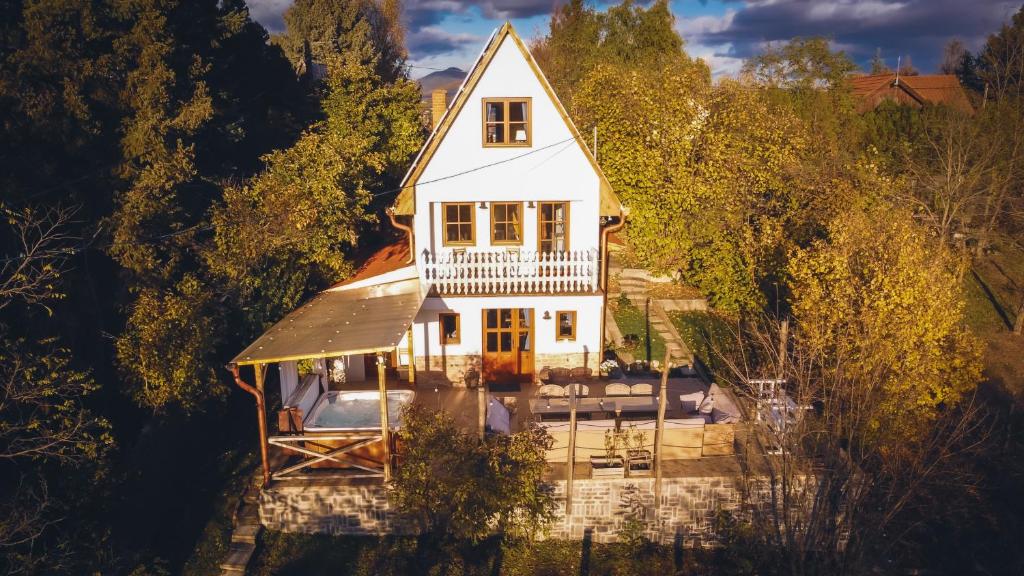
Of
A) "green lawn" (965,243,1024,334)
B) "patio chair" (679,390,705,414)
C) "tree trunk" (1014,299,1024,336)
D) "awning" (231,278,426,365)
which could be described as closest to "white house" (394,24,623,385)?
"awning" (231,278,426,365)

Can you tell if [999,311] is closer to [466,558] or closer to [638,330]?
[638,330]

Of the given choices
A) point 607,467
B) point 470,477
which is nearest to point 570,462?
point 607,467

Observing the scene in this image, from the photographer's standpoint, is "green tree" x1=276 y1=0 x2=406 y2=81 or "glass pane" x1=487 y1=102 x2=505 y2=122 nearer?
"glass pane" x1=487 y1=102 x2=505 y2=122

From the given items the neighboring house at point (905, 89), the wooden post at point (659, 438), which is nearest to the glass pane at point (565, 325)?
the wooden post at point (659, 438)

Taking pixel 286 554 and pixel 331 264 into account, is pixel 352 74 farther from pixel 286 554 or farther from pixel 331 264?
pixel 286 554

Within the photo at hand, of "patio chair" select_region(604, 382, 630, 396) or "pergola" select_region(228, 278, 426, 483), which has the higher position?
"pergola" select_region(228, 278, 426, 483)

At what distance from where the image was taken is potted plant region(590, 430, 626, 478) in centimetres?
1419

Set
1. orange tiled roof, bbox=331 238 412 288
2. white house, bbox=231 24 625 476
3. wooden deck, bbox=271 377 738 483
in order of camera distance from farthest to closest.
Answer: orange tiled roof, bbox=331 238 412 288 → white house, bbox=231 24 625 476 → wooden deck, bbox=271 377 738 483

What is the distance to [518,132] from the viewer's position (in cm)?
1881

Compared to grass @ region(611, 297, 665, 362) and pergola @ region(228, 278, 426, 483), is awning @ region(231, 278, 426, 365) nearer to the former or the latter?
pergola @ region(228, 278, 426, 483)

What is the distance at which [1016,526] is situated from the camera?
1609 centimetres

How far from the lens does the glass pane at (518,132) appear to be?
18672mm

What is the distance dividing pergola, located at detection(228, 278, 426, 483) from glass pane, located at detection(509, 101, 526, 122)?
556cm

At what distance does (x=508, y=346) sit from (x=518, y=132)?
6.31 metres
